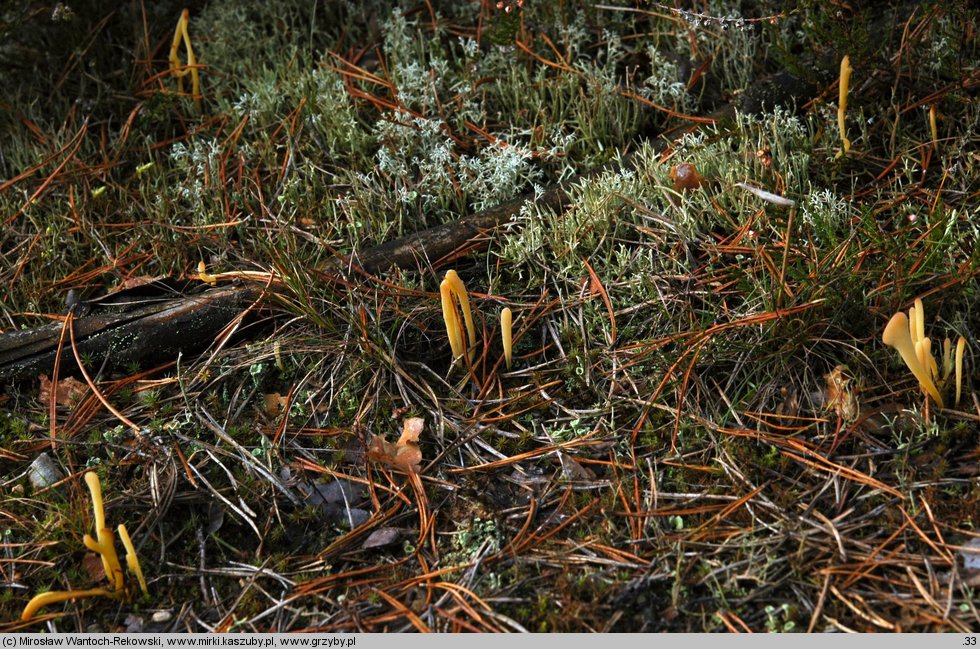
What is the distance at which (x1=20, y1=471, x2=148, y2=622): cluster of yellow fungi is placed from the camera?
250 cm

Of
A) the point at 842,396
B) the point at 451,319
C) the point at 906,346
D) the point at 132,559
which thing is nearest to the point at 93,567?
the point at 132,559

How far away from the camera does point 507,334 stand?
10.4ft

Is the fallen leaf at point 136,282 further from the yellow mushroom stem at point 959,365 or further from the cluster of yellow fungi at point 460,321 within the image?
the yellow mushroom stem at point 959,365

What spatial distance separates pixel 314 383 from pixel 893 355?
2.01m

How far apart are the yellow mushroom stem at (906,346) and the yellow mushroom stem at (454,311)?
128 centimetres

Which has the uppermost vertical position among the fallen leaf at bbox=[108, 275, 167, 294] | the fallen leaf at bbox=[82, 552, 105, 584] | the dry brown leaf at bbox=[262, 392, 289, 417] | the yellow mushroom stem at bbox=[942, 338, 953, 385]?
the fallen leaf at bbox=[108, 275, 167, 294]

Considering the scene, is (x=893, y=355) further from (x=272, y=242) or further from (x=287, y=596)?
(x=272, y=242)

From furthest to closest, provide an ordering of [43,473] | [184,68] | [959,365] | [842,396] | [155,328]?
[184,68]
[155,328]
[43,473]
[842,396]
[959,365]

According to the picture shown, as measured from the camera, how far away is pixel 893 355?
3.04m

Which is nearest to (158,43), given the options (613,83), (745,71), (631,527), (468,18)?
(468,18)

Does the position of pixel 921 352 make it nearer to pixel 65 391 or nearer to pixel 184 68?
pixel 65 391

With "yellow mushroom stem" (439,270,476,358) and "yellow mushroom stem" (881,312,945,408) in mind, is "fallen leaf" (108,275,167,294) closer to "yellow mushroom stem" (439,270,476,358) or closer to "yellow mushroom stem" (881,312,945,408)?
"yellow mushroom stem" (439,270,476,358)

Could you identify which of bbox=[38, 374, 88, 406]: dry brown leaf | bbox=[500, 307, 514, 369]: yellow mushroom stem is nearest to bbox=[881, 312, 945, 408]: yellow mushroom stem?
bbox=[500, 307, 514, 369]: yellow mushroom stem

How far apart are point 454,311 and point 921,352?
57.1 inches
